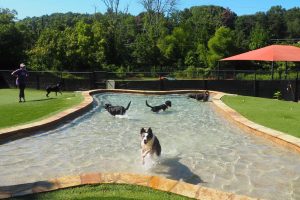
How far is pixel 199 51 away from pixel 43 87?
2402 centimetres

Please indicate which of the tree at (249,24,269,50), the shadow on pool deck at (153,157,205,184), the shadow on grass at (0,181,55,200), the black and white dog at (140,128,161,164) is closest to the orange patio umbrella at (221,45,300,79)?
the shadow on pool deck at (153,157,205,184)

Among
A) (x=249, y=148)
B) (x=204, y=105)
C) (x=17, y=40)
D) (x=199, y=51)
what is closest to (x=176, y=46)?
(x=199, y=51)

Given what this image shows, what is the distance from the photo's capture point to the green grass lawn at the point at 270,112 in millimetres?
9562

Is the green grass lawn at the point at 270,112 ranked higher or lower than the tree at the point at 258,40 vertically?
lower

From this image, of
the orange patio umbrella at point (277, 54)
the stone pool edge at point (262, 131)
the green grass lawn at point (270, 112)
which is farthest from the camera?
the orange patio umbrella at point (277, 54)

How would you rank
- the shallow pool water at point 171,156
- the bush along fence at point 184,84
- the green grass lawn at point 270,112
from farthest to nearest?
the bush along fence at point 184,84 < the green grass lawn at point 270,112 < the shallow pool water at point 171,156

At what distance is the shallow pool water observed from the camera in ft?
20.7

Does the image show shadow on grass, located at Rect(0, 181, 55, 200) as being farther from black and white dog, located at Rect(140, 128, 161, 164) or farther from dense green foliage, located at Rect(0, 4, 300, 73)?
dense green foliage, located at Rect(0, 4, 300, 73)

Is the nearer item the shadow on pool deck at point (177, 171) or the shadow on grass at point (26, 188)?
the shadow on grass at point (26, 188)

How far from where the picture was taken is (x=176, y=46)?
44.8 meters

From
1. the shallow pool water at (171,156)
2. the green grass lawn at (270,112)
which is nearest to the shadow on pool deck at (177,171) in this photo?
the shallow pool water at (171,156)

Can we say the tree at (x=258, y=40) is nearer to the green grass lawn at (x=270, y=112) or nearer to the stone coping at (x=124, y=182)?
the green grass lawn at (x=270, y=112)

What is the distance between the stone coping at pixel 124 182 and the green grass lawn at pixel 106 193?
8 centimetres

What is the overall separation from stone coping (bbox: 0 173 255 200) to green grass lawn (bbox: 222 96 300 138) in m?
4.41
